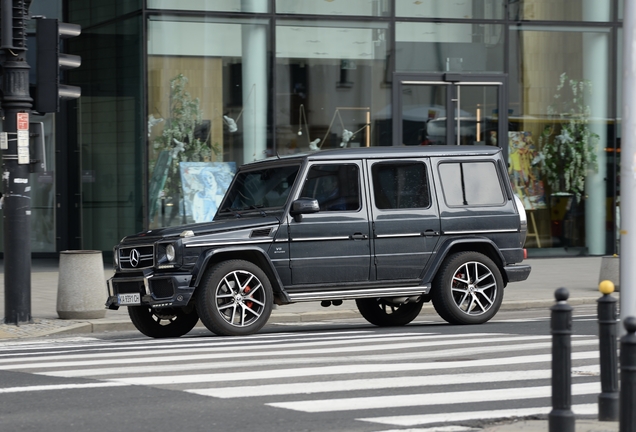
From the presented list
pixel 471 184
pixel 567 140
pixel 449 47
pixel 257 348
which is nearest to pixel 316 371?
pixel 257 348

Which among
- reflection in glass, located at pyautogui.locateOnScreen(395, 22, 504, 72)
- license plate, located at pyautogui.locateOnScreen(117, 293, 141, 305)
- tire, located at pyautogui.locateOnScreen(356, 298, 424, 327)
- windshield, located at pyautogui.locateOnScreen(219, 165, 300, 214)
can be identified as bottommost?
tire, located at pyautogui.locateOnScreen(356, 298, 424, 327)

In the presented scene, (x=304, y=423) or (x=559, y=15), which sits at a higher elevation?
(x=559, y=15)

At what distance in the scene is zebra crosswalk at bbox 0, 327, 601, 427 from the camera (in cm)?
765

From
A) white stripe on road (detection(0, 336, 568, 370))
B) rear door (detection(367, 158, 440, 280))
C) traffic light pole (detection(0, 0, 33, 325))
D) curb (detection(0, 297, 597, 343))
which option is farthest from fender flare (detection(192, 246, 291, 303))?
traffic light pole (detection(0, 0, 33, 325))

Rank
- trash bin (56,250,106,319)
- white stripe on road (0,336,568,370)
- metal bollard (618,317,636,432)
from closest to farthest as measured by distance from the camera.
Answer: metal bollard (618,317,636,432), white stripe on road (0,336,568,370), trash bin (56,250,106,319)

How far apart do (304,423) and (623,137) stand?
3.27 meters

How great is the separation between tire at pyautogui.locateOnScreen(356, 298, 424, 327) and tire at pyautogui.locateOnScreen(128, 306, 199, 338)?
6.81ft

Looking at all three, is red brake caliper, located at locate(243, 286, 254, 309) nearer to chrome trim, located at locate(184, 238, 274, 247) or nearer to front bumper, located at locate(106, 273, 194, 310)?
chrome trim, located at locate(184, 238, 274, 247)

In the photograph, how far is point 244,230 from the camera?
12320mm

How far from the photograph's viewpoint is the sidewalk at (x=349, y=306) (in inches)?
282

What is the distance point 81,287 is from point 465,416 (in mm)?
8359

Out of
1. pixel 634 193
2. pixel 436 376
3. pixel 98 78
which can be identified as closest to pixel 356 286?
pixel 436 376

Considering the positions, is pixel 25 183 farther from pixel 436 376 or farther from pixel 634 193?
pixel 634 193

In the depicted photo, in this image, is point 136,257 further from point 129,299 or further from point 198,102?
point 198,102
